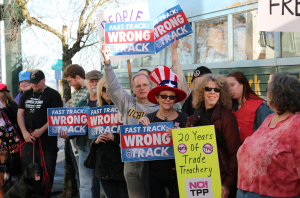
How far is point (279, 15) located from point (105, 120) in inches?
88.3

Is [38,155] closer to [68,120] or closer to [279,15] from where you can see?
[68,120]

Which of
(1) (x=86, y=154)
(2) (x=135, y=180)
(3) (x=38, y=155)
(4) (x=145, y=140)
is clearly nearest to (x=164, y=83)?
(4) (x=145, y=140)

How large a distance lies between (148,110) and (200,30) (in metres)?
2.76

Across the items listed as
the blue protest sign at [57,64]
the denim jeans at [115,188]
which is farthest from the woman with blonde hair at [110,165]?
the blue protest sign at [57,64]

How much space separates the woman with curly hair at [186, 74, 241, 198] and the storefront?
1.82 metres

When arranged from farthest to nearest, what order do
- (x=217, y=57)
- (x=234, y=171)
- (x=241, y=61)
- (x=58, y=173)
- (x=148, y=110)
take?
(x=58, y=173), (x=217, y=57), (x=241, y=61), (x=148, y=110), (x=234, y=171)

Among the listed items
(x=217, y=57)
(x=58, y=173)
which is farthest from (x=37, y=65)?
(x=217, y=57)

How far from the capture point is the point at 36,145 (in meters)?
5.09

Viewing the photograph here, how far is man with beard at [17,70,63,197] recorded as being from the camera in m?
5.02

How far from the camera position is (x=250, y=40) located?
4828mm

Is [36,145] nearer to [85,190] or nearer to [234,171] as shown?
[85,190]

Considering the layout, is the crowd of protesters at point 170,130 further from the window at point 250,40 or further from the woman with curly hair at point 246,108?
the window at point 250,40

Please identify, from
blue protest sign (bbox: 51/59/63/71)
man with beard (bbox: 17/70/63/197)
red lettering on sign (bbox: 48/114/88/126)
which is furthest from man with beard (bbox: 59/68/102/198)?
blue protest sign (bbox: 51/59/63/71)

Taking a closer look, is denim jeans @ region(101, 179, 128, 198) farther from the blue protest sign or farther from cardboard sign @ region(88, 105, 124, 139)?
the blue protest sign
